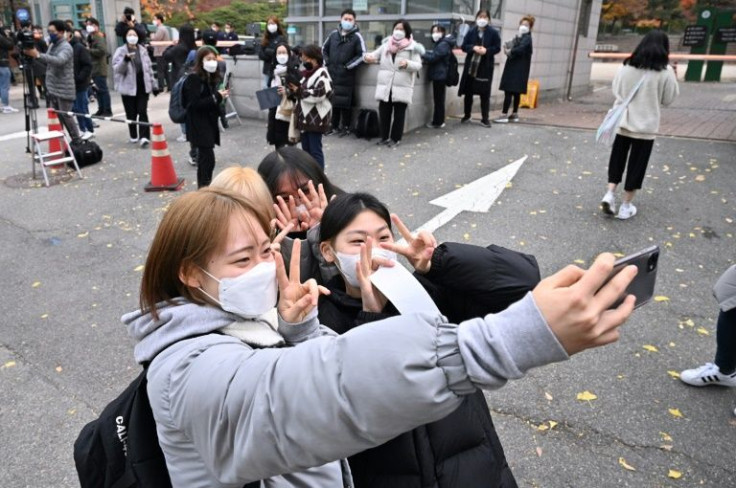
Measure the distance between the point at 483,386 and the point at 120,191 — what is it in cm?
749

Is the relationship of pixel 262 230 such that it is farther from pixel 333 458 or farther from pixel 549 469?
pixel 549 469

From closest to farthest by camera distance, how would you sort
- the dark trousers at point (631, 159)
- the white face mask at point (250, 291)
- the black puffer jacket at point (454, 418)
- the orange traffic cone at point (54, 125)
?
the white face mask at point (250, 291), the black puffer jacket at point (454, 418), the dark trousers at point (631, 159), the orange traffic cone at point (54, 125)

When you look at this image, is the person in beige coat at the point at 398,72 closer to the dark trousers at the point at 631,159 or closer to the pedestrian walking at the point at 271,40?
the pedestrian walking at the point at 271,40

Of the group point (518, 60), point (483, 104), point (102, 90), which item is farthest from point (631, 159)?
point (102, 90)

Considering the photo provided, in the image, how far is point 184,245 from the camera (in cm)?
134

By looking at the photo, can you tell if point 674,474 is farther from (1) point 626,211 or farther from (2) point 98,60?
(2) point 98,60

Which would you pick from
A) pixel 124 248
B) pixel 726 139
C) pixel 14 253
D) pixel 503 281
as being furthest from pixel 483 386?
pixel 726 139

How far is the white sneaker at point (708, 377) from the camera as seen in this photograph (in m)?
3.39

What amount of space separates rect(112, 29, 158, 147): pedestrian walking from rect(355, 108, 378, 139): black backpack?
358cm

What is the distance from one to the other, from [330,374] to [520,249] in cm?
486

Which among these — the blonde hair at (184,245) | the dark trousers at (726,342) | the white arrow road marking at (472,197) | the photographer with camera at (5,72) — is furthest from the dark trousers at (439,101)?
the photographer with camera at (5,72)

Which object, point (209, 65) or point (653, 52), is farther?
point (209, 65)

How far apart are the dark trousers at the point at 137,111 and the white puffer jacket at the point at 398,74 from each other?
4.09 m

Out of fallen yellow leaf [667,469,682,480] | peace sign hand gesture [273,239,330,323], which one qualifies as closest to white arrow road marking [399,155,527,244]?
fallen yellow leaf [667,469,682,480]
